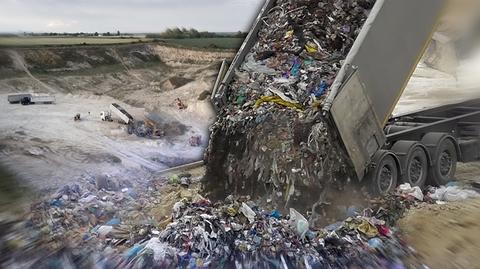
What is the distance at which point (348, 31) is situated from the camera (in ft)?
15.5

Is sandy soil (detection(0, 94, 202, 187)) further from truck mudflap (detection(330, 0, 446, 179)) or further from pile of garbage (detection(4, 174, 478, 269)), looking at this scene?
truck mudflap (detection(330, 0, 446, 179))

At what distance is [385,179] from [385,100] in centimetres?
76

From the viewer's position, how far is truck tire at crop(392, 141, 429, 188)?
4.96 meters

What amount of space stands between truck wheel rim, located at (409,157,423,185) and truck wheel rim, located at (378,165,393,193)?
20.1 inches

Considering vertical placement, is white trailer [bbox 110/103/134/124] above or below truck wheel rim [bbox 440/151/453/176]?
below

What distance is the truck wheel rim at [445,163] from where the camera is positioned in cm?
559

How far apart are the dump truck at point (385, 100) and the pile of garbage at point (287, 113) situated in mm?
131

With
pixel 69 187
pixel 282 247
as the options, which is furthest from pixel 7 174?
pixel 282 247

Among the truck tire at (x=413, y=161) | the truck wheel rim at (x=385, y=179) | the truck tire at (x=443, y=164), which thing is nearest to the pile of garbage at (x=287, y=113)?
the truck wheel rim at (x=385, y=179)

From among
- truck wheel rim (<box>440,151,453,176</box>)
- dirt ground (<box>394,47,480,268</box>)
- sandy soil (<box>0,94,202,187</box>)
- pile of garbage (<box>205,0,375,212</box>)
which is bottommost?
sandy soil (<box>0,94,202,187</box>)

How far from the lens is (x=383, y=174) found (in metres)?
4.63

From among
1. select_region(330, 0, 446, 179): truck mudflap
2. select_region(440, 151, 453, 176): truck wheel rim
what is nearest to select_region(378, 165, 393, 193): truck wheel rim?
select_region(330, 0, 446, 179): truck mudflap

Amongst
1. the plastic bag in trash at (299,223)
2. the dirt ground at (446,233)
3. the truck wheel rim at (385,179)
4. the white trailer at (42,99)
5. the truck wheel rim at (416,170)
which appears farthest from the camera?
the white trailer at (42,99)

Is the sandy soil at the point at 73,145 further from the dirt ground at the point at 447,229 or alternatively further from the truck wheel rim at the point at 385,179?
the dirt ground at the point at 447,229
